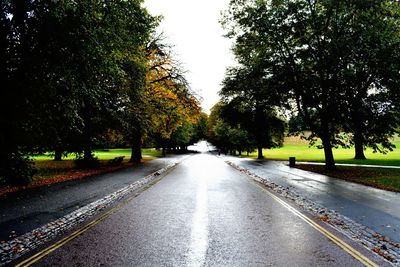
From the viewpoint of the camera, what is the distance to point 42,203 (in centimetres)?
1180

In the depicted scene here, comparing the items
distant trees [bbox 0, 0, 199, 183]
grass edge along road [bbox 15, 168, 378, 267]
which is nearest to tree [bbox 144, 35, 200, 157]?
distant trees [bbox 0, 0, 199, 183]

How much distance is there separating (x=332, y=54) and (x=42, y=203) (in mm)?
19495

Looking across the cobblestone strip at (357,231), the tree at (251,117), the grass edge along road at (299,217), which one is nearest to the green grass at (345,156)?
the tree at (251,117)

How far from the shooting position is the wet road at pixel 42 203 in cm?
873

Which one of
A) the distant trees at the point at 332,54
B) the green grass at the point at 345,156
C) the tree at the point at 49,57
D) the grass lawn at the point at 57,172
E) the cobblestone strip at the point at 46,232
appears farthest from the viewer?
the green grass at the point at 345,156

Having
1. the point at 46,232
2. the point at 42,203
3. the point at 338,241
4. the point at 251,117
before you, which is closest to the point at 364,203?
the point at 338,241

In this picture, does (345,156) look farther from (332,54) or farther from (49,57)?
(49,57)

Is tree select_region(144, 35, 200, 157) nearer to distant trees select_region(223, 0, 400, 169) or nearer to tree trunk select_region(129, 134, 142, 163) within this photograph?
tree trunk select_region(129, 134, 142, 163)

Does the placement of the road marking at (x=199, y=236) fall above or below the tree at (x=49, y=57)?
below

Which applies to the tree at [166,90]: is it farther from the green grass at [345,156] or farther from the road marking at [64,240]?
the road marking at [64,240]

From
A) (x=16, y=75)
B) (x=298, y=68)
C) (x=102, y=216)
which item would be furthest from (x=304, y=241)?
(x=298, y=68)

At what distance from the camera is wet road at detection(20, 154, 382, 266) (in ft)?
19.8

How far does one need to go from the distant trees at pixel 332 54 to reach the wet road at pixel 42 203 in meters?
15.9

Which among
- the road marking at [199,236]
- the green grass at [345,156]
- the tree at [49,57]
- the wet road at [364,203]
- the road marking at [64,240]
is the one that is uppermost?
the tree at [49,57]
